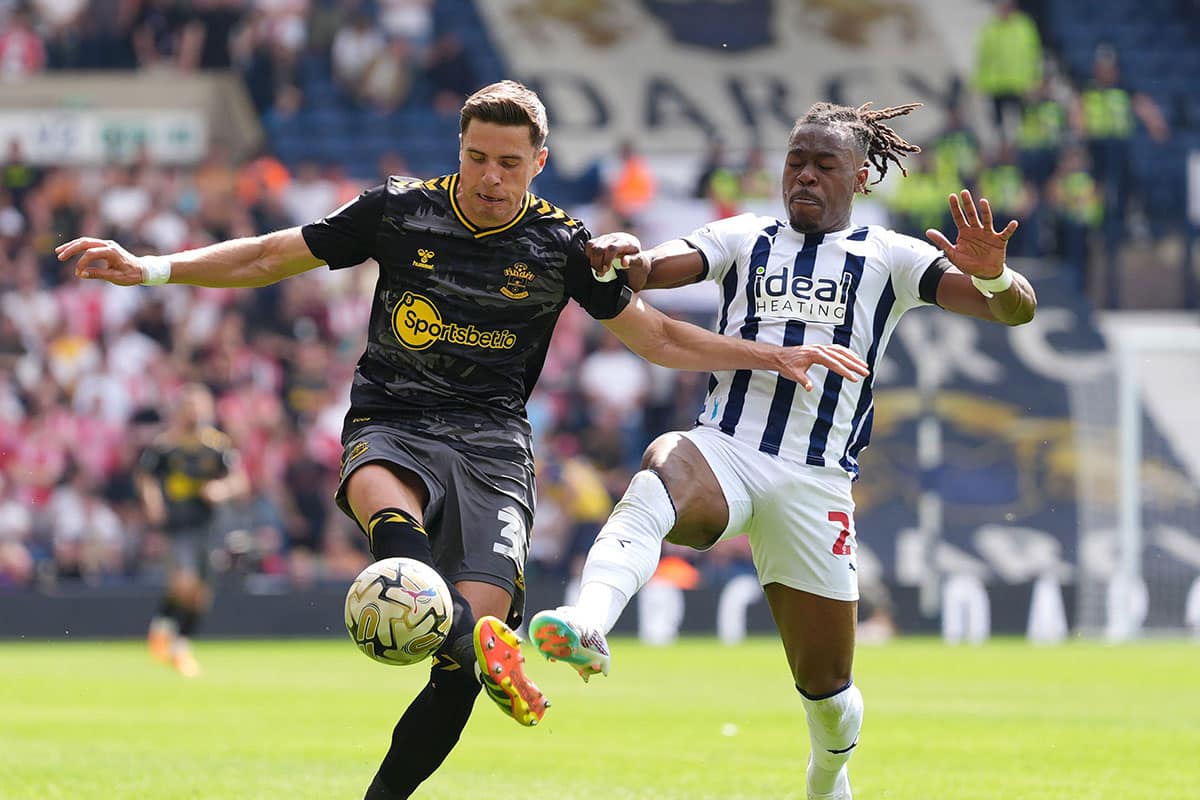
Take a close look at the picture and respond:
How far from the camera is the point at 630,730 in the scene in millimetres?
11805

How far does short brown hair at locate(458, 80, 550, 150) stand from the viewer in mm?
6617

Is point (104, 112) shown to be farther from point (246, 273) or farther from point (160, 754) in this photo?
point (246, 273)

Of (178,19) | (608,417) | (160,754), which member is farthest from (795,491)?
(178,19)

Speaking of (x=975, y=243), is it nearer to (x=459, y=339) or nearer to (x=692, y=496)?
(x=692, y=496)

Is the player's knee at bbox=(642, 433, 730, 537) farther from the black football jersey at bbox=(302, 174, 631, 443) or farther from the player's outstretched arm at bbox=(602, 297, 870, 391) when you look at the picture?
the black football jersey at bbox=(302, 174, 631, 443)

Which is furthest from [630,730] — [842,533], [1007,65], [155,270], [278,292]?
[1007,65]

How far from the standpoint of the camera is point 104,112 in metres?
25.5

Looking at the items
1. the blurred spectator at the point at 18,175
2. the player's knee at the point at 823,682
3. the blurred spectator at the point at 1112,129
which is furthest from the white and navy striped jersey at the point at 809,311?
the blurred spectator at the point at 18,175

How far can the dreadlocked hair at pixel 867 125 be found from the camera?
291 inches

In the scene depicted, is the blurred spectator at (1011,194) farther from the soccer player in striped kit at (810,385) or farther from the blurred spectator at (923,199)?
the soccer player in striped kit at (810,385)

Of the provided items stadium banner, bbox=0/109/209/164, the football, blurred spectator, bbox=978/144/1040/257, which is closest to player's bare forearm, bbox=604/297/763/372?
the football

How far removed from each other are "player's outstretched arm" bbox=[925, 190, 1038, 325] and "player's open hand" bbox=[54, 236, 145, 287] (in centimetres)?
282

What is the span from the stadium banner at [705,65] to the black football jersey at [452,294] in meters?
21.3

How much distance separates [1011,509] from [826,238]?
15660 mm
